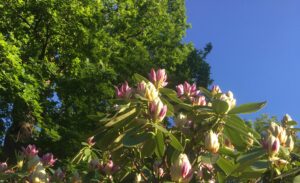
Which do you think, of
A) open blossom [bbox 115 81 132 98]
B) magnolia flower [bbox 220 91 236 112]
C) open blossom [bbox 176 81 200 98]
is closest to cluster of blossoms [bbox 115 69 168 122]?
open blossom [bbox 115 81 132 98]

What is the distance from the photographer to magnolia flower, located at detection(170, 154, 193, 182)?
2379 mm

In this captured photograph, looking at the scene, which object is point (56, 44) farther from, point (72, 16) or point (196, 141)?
point (196, 141)

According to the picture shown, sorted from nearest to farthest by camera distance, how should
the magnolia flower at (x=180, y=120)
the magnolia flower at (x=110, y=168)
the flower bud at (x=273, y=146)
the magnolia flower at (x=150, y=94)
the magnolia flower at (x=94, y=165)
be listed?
the flower bud at (x=273, y=146) < the magnolia flower at (x=150, y=94) < the magnolia flower at (x=180, y=120) < the magnolia flower at (x=110, y=168) < the magnolia flower at (x=94, y=165)

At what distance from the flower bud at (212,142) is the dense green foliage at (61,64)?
9.02 meters

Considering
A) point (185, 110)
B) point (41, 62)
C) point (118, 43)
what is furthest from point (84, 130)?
point (185, 110)

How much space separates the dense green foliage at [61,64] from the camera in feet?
38.9

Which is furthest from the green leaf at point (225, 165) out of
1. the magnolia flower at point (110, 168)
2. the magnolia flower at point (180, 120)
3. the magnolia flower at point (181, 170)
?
the magnolia flower at point (110, 168)

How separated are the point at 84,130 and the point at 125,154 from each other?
368 inches

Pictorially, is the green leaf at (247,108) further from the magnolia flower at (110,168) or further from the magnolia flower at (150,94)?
the magnolia flower at (110,168)

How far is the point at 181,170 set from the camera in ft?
7.81

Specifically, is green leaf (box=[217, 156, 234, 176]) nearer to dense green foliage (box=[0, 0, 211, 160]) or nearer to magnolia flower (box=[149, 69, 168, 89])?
magnolia flower (box=[149, 69, 168, 89])

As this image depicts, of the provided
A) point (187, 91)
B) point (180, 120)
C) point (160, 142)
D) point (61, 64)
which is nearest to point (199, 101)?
point (180, 120)

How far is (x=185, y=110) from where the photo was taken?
10.0 ft

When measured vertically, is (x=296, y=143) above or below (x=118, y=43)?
below
